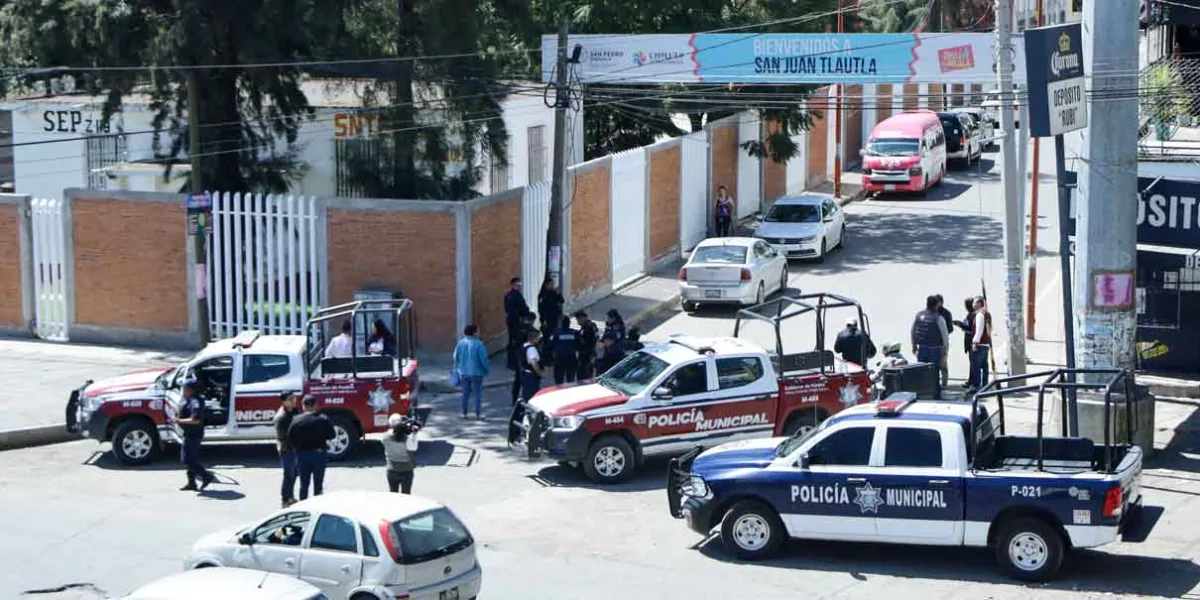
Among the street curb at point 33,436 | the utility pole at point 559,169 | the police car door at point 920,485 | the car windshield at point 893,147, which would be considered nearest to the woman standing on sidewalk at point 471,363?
the utility pole at point 559,169

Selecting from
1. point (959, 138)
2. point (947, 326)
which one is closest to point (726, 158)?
point (959, 138)

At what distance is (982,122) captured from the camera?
5731 cm

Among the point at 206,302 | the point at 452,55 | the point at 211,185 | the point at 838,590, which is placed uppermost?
the point at 452,55

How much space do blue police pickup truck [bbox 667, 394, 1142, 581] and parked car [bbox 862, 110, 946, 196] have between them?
98.4ft

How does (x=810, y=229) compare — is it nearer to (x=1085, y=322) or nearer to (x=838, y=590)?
(x=1085, y=322)

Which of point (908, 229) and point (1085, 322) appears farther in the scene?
point (908, 229)

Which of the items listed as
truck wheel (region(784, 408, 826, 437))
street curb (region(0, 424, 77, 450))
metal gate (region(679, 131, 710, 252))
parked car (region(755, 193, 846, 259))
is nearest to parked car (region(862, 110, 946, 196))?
parked car (region(755, 193, 846, 259))

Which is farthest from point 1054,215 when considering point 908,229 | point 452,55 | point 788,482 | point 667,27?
point 788,482

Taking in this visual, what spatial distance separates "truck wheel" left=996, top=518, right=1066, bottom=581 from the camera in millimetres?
15367

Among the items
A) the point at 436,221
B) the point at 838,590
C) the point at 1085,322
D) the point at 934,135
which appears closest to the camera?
the point at 838,590

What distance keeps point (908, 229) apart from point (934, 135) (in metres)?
6.93

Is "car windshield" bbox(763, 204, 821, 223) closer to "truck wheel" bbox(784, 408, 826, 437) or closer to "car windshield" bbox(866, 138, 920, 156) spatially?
"car windshield" bbox(866, 138, 920, 156)

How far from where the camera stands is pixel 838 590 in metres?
15.6

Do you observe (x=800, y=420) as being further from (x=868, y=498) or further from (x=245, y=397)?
(x=245, y=397)
